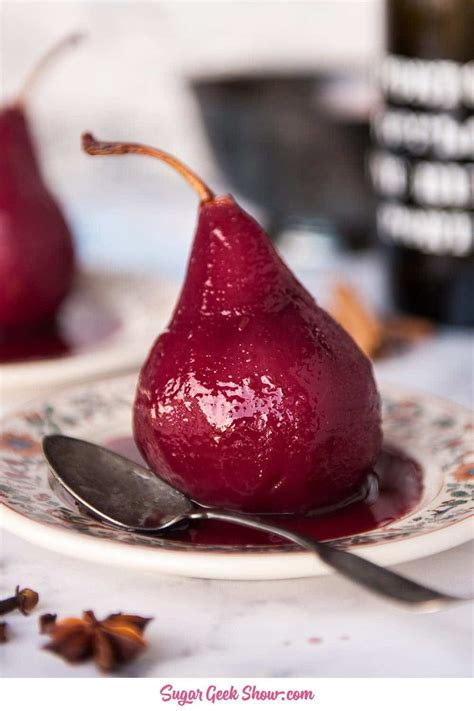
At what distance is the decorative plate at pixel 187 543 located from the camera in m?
0.50

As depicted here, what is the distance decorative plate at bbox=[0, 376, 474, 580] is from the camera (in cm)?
50

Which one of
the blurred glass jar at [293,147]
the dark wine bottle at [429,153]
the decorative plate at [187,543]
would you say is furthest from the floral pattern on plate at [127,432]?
the blurred glass jar at [293,147]

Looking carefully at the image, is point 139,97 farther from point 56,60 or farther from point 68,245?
point 68,245

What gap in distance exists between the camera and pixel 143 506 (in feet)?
1.92

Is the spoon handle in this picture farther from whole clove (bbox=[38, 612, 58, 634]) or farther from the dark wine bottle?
the dark wine bottle

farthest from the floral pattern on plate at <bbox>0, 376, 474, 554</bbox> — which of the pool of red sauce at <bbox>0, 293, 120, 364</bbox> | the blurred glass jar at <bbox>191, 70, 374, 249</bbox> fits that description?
the blurred glass jar at <bbox>191, 70, 374, 249</bbox>

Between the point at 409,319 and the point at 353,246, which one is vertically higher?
the point at 353,246

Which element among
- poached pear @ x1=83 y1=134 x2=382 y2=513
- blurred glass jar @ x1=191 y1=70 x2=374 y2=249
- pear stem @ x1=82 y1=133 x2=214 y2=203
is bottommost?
poached pear @ x1=83 y1=134 x2=382 y2=513

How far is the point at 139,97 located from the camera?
1851mm

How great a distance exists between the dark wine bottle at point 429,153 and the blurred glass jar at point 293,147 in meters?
0.10

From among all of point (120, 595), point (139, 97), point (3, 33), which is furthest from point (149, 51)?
point (120, 595)

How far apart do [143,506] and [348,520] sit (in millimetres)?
108

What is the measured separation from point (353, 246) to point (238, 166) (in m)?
0.18

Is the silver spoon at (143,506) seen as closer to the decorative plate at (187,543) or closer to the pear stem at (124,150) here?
the decorative plate at (187,543)
